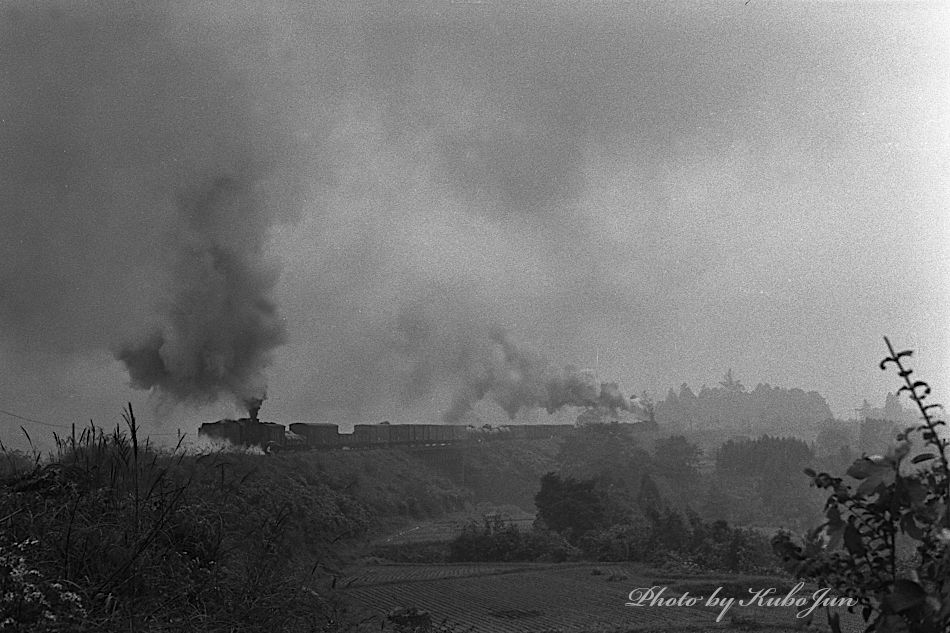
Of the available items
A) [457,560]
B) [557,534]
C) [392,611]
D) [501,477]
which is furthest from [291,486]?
[501,477]

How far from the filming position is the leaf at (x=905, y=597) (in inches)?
43.4

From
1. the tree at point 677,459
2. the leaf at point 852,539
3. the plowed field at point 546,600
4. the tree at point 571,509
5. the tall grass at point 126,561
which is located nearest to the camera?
the leaf at point 852,539

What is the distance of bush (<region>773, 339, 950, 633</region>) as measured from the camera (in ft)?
3.74

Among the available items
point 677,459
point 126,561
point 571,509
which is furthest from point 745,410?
point 126,561

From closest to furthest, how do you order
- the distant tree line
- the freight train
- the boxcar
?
the freight train
the boxcar
the distant tree line

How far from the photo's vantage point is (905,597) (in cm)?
111

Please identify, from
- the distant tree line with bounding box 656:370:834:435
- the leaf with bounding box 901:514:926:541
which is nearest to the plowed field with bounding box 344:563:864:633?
the leaf with bounding box 901:514:926:541

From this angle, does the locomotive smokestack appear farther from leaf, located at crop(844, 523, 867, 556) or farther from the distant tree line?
the distant tree line

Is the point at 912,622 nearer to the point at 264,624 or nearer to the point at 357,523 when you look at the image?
the point at 264,624

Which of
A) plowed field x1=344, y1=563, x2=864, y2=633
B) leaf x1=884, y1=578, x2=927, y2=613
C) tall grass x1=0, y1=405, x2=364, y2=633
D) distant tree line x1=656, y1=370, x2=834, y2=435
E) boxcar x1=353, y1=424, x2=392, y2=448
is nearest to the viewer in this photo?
leaf x1=884, y1=578, x2=927, y2=613

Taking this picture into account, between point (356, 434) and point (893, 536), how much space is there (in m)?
24.4

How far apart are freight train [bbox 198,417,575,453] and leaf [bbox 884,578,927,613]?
761 inches

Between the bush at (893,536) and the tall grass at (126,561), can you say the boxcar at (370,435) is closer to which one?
the tall grass at (126,561)

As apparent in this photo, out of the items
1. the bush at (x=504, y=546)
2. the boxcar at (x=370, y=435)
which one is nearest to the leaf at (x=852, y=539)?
the bush at (x=504, y=546)
